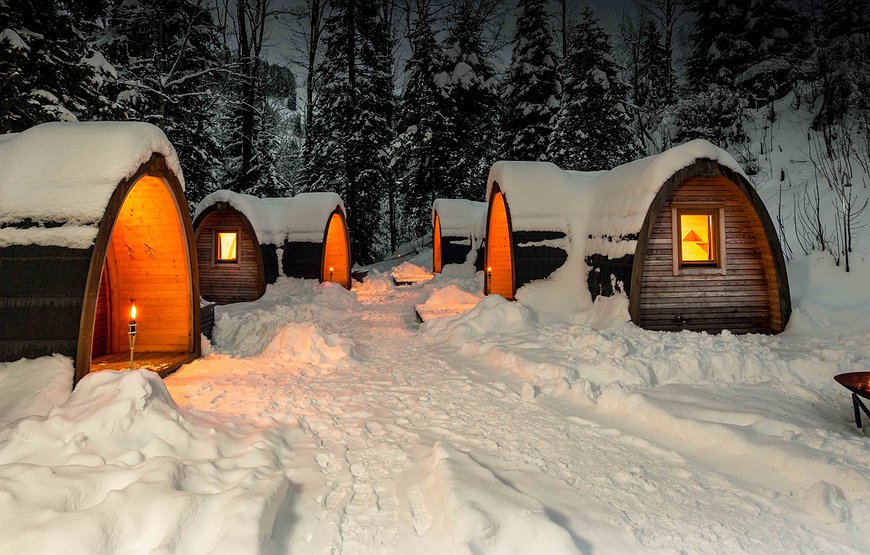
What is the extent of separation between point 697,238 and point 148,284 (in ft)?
31.4

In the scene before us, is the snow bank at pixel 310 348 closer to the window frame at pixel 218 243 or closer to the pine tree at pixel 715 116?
the window frame at pixel 218 243

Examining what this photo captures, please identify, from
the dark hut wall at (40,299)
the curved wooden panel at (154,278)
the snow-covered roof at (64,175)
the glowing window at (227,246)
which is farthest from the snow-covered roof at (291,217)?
the dark hut wall at (40,299)

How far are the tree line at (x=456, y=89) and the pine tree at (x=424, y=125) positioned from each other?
8 cm

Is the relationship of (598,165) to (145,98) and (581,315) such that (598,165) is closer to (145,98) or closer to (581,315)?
(581,315)

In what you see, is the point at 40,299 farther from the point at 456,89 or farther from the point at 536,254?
the point at 456,89

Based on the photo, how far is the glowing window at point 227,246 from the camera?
47.7 ft

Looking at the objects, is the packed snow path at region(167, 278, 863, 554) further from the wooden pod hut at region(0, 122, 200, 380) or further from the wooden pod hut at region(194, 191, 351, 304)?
the wooden pod hut at region(194, 191, 351, 304)

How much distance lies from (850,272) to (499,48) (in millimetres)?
26161

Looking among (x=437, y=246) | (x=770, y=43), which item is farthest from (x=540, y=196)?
(x=770, y=43)

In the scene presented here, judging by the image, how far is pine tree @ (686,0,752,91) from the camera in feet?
72.3

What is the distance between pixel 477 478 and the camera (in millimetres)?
3250

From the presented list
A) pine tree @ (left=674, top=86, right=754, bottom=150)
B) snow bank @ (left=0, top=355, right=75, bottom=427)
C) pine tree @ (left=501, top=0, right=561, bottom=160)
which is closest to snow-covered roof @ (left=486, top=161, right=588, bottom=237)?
snow bank @ (left=0, top=355, right=75, bottom=427)

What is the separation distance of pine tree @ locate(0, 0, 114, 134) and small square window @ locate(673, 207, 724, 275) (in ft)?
41.5

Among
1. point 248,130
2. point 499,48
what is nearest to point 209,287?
point 248,130
